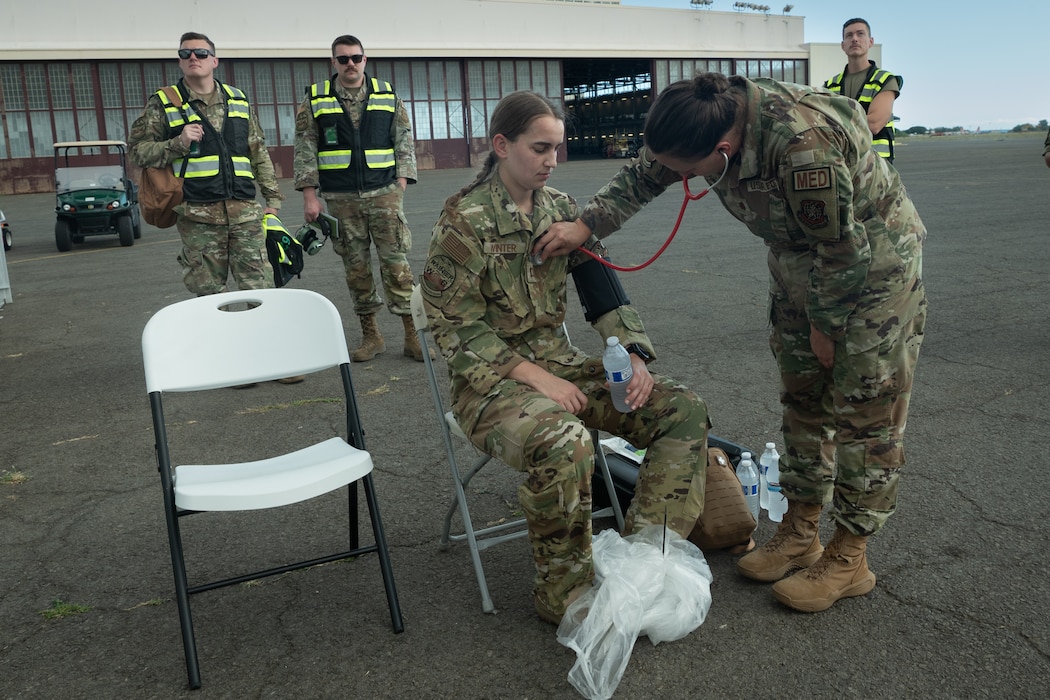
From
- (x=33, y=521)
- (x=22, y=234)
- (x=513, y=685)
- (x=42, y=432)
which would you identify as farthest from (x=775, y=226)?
(x=22, y=234)

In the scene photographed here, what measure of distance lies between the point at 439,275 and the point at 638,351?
0.77m

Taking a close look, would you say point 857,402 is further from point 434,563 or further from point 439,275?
point 434,563

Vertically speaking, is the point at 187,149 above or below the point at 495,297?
above

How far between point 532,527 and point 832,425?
1.23 m

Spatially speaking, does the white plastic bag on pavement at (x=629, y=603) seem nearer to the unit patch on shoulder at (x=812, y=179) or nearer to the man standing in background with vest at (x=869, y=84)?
the unit patch on shoulder at (x=812, y=179)

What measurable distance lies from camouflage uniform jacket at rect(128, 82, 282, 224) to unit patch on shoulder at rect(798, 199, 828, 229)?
4.28 m

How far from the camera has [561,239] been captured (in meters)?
3.24

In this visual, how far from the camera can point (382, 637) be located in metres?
2.96

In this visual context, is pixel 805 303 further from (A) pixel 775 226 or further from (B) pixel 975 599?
(B) pixel 975 599

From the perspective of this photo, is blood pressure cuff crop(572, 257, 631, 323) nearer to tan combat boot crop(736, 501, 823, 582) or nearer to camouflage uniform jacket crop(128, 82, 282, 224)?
tan combat boot crop(736, 501, 823, 582)

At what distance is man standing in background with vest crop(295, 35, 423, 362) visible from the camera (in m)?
6.40

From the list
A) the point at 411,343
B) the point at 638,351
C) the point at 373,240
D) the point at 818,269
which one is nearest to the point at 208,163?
the point at 373,240

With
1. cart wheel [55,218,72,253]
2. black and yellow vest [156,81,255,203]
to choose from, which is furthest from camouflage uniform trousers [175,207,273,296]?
cart wheel [55,218,72,253]

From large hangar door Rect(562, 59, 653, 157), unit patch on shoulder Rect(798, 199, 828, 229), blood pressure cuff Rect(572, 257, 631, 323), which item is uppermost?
large hangar door Rect(562, 59, 653, 157)
